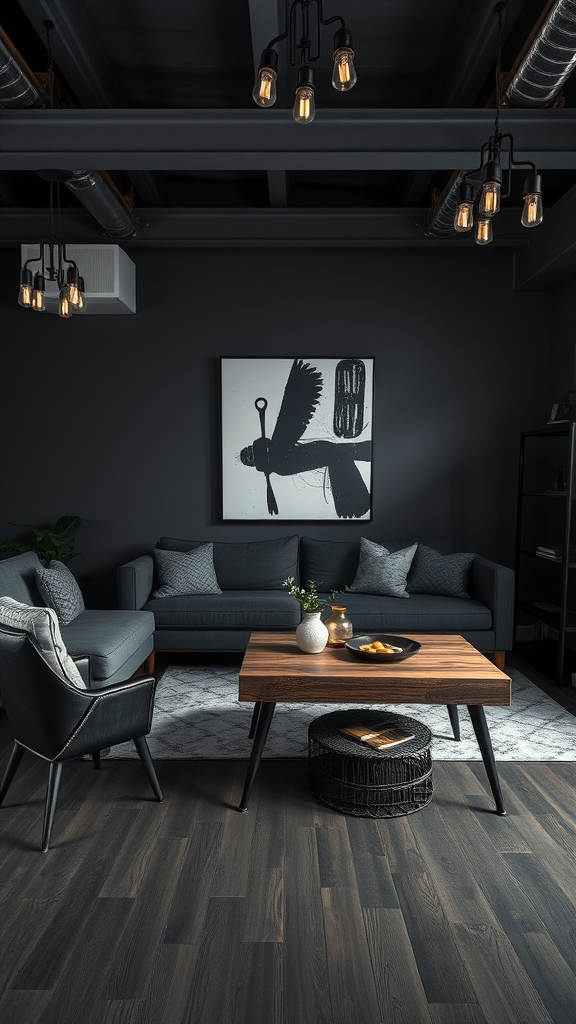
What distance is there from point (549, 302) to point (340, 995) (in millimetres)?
5374

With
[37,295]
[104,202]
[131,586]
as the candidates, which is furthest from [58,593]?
[104,202]

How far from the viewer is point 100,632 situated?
4121 millimetres

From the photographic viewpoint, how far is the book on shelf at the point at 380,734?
2975 mm

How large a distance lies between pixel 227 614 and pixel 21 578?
1.40 m

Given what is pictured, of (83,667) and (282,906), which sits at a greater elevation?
(83,667)

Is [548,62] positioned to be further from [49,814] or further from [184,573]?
[184,573]

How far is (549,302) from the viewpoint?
19.3ft

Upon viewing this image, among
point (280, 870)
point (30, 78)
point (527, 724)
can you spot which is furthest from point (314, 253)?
point (280, 870)

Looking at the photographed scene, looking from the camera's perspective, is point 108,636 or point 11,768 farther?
point 108,636

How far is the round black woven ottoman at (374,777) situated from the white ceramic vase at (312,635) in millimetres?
482

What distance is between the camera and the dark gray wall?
19.2 feet

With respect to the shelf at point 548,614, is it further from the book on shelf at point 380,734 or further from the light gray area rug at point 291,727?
the book on shelf at point 380,734

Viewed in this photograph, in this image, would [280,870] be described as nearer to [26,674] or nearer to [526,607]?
[26,674]

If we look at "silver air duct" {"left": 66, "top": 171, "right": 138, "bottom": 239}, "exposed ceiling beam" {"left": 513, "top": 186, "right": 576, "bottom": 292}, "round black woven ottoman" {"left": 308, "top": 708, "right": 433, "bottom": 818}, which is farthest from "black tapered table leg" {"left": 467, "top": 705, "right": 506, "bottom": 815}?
"silver air duct" {"left": 66, "top": 171, "right": 138, "bottom": 239}
